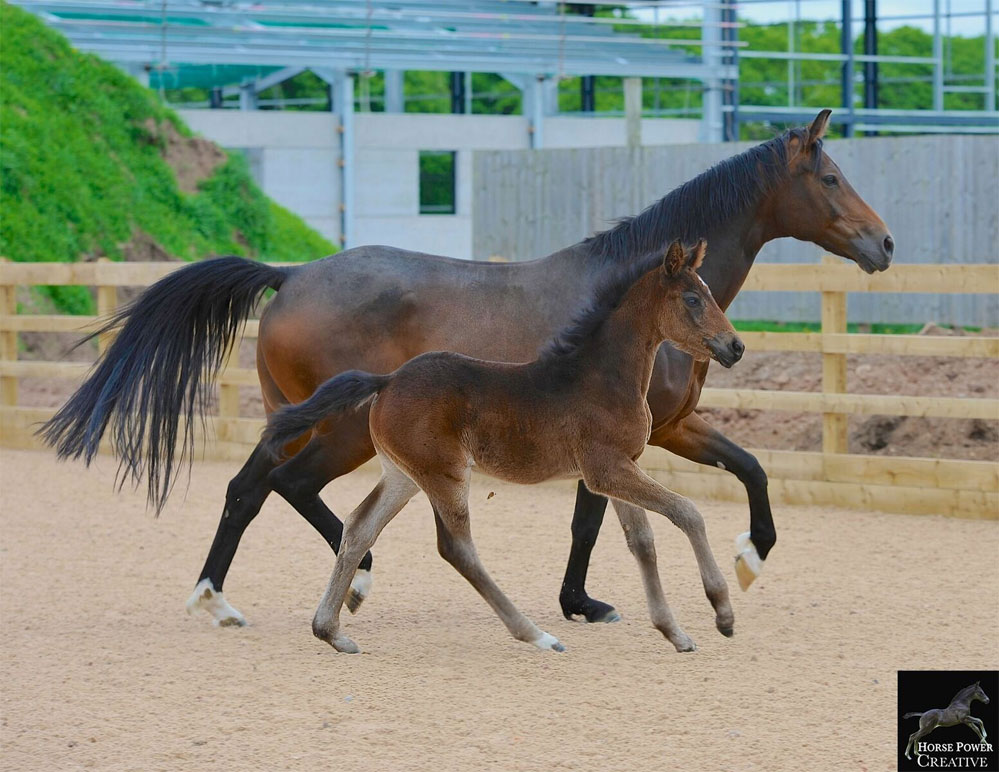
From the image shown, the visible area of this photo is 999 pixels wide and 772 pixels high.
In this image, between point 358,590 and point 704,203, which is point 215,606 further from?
point 704,203

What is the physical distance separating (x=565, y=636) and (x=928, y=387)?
520 centimetres

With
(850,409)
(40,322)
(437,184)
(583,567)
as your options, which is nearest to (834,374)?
(850,409)

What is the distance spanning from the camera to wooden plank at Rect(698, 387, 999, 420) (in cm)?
775

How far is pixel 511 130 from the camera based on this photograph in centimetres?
2386

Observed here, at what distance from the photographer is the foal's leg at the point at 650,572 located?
502 cm

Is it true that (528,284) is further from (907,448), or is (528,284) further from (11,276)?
(11,276)

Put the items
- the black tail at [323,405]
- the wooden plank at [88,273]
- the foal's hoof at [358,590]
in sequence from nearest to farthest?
1. the black tail at [323,405]
2. the foal's hoof at [358,590]
3. the wooden plank at [88,273]

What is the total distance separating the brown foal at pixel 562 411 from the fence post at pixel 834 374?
11.8ft

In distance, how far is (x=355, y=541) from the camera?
201 inches

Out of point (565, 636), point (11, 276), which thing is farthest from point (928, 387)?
point (11, 276)

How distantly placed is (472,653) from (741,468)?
153 cm

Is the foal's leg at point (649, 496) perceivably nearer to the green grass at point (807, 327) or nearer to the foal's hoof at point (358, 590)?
the foal's hoof at point (358, 590)

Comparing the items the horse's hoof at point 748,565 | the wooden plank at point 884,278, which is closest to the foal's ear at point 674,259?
the horse's hoof at point 748,565

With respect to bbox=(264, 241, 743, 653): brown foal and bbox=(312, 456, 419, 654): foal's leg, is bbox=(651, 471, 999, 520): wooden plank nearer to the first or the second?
bbox=(264, 241, 743, 653): brown foal
